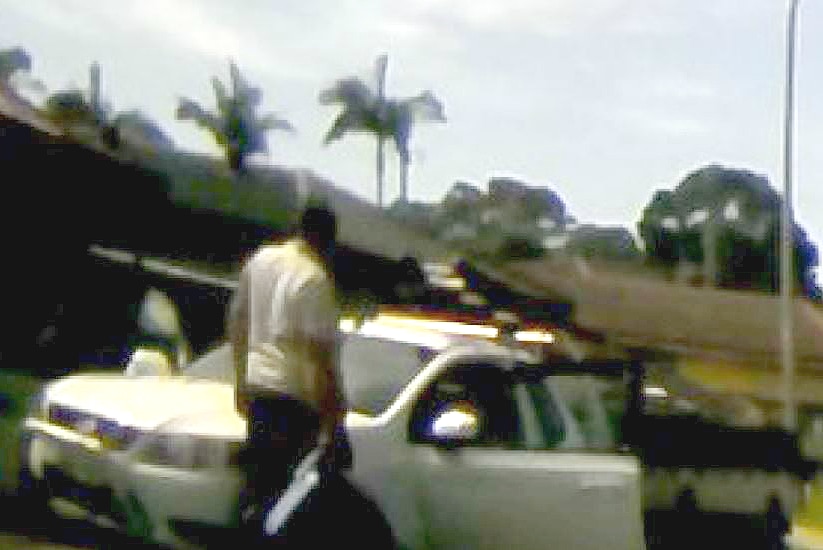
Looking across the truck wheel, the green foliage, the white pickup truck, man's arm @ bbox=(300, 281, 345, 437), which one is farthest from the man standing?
the truck wheel

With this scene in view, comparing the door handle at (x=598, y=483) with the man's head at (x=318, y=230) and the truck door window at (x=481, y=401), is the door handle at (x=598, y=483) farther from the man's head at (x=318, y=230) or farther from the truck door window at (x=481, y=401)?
the man's head at (x=318, y=230)

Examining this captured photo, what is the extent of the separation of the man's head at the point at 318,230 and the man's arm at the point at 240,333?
0.72ft

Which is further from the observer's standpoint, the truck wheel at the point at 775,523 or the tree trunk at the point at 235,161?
the truck wheel at the point at 775,523

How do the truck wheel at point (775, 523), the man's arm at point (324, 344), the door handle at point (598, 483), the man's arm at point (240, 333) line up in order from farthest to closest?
the truck wheel at point (775, 523)
the door handle at point (598, 483)
the man's arm at point (240, 333)
the man's arm at point (324, 344)

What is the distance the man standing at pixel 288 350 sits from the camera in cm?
524

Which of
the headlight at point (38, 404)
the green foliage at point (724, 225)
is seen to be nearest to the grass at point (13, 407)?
the headlight at point (38, 404)

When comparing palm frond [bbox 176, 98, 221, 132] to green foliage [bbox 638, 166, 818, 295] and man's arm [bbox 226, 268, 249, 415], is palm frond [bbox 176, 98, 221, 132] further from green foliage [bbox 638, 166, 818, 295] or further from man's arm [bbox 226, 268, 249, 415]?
green foliage [bbox 638, 166, 818, 295]

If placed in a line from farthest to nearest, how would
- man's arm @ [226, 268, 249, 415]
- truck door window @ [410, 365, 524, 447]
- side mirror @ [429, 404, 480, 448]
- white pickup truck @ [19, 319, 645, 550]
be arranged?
1. truck door window @ [410, 365, 524, 447]
2. side mirror @ [429, 404, 480, 448]
3. white pickup truck @ [19, 319, 645, 550]
4. man's arm @ [226, 268, 249, 415]

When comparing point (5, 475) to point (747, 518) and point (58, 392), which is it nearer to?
point (58, 392)

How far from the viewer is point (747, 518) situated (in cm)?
920

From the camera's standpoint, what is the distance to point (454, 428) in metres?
6.17

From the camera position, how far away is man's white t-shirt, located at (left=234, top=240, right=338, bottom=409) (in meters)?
5.24

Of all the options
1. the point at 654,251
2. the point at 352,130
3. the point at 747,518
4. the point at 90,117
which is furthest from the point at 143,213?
the point at 747,518

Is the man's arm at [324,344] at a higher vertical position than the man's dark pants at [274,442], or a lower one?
higher
